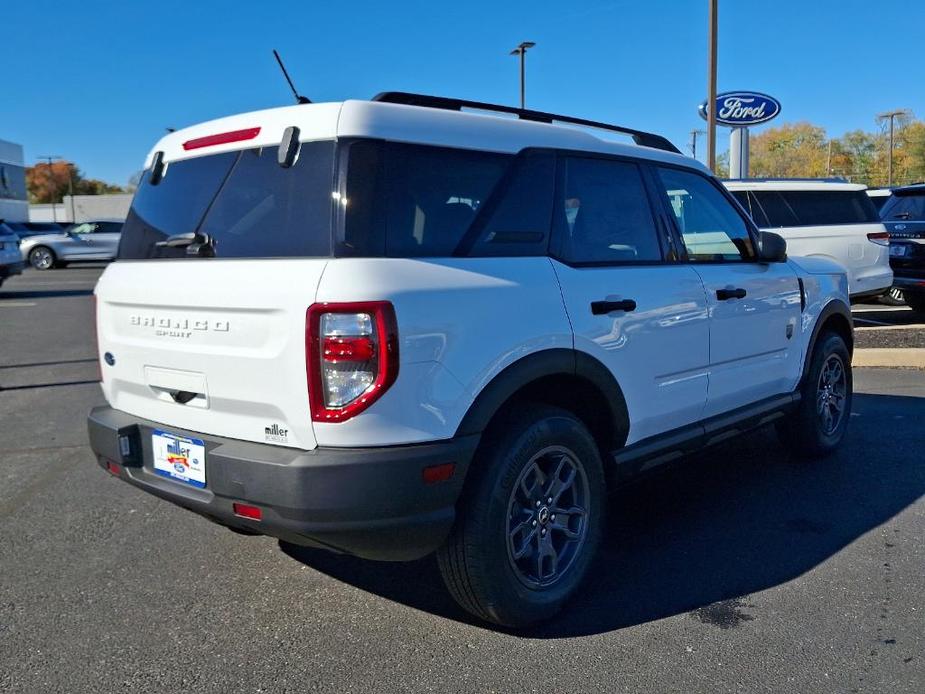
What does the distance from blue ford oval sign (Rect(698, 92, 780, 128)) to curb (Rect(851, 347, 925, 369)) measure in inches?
420

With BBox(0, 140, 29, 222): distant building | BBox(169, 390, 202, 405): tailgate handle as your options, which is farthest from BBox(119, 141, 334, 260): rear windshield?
BBox(0, 140, 29, 222): distant building

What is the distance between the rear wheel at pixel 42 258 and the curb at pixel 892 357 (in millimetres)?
27491

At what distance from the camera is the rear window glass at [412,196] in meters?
2.70

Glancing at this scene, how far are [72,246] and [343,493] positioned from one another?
2940 centimetres

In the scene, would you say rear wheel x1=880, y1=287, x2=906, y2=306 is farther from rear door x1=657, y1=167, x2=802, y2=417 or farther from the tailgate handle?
the tailgate handle

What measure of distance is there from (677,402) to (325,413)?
198 centimetres

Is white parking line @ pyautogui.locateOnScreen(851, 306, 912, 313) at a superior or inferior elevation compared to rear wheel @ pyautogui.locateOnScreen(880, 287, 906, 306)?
inferior

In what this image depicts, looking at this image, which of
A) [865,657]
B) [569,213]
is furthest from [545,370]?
[865,657]

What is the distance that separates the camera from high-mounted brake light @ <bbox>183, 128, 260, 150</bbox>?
10.1 feet

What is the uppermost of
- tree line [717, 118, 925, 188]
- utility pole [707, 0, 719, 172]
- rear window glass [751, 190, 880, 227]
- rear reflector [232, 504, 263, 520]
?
tree line [717, 118, 925, 188]

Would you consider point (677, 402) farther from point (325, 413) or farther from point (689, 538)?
point (325, 413)

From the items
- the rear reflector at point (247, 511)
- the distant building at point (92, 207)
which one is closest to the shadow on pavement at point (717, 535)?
the rear reflector at point (247, 511)

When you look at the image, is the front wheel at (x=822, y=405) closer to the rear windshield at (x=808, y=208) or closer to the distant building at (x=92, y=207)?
the rear windshield at (x=808, y=208)

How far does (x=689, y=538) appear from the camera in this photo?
410 centimetres
